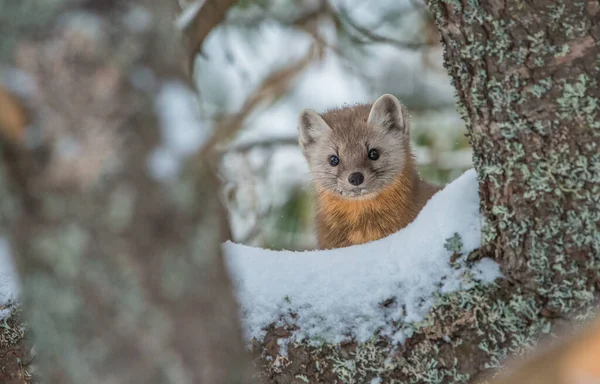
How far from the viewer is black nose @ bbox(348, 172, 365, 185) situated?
5177mm

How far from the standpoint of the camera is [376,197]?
5156mm

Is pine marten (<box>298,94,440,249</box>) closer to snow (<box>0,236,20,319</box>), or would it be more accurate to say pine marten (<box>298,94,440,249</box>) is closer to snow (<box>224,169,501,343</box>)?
snow (<box>224,169,501,343</box>)

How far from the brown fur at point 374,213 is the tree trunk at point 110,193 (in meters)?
3.78

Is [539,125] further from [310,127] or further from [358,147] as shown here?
[310,127]

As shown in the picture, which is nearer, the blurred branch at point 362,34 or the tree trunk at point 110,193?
the tree trunk at point 110,193

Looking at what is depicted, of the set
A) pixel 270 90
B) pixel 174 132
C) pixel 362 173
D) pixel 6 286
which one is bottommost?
pixel 6 286

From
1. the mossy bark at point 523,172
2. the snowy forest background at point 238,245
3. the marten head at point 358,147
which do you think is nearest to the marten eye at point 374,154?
the marten head at point 358,147

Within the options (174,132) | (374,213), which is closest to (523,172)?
(174,132)

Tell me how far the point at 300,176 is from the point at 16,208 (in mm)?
5341

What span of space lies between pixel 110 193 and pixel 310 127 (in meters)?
4.55

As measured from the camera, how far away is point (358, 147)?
5.41 meters

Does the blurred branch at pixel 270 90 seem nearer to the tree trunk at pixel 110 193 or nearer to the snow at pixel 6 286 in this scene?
the snow at pixel 6 286

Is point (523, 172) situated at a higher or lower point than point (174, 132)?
lower

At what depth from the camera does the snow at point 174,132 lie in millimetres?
1316
